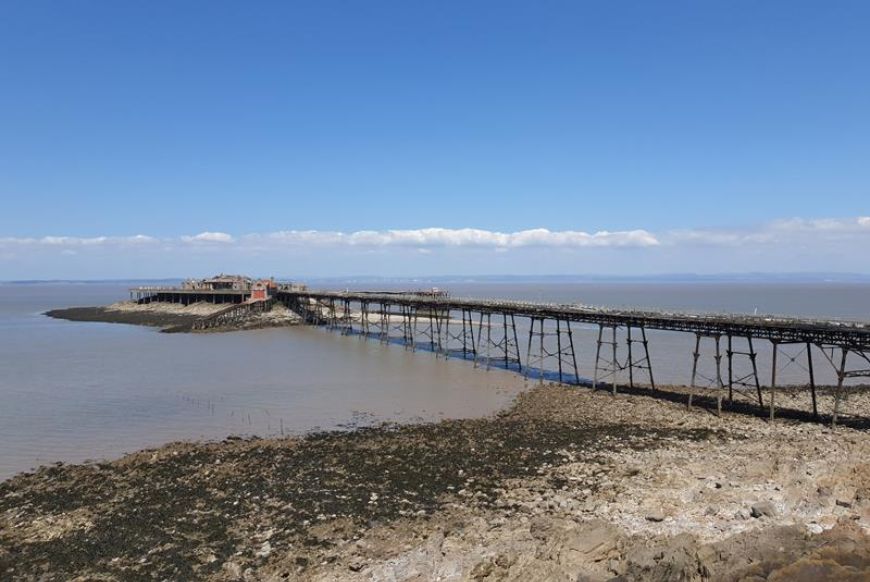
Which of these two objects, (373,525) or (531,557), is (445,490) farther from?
(531,557)

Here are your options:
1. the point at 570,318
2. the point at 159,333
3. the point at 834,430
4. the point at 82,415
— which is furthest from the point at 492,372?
the point at 159,333

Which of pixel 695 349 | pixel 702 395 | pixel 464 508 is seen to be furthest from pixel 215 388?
pixel 695 349

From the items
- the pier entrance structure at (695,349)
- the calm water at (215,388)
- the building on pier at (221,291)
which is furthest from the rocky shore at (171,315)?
the calm water at (215,388)

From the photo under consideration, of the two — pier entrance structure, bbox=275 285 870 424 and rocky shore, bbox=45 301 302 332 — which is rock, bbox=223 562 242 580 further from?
rocky shore, bbox=45 301 302 332

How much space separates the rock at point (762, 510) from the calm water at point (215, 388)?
15.9 meters

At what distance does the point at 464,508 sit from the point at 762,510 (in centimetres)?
765

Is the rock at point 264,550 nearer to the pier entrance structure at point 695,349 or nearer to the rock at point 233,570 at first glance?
the rock at point 233,570

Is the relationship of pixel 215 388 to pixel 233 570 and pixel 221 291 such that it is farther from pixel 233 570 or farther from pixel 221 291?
pixel 221 291

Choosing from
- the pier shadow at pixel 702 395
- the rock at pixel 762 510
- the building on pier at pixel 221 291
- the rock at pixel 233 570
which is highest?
the building on pier at pixel 221 291

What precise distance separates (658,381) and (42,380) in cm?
4049

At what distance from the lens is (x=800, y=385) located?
35.0 meters

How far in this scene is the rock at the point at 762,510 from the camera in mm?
14633

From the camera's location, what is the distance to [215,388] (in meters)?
36.4

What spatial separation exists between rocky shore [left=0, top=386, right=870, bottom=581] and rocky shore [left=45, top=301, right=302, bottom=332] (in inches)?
2129
